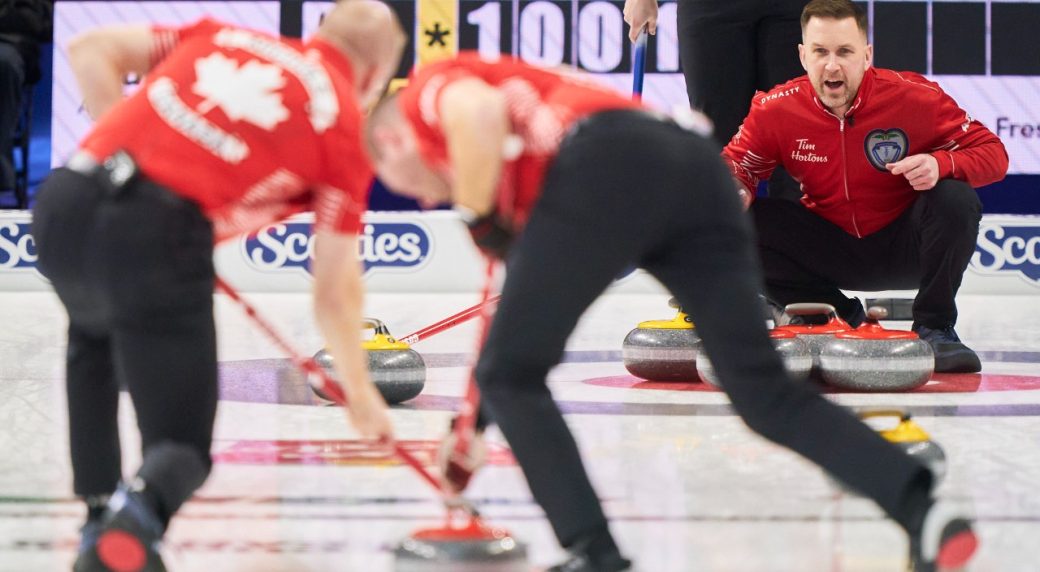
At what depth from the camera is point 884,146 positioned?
15.2 feet

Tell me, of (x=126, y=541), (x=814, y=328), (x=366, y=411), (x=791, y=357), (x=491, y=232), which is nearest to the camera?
(x=126, y=541)

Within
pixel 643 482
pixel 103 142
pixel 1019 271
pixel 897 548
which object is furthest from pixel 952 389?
pixel 1019 271

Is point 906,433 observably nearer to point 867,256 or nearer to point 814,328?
point 814,328

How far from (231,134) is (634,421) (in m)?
1.69

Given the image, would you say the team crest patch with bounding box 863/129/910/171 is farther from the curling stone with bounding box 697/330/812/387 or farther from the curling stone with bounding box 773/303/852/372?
the curling stone with bounding box 697/330/812/387

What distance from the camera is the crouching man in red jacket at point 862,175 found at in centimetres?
452

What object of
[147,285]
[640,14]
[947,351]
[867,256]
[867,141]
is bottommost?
[947,351]

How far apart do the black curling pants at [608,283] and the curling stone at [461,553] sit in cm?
12

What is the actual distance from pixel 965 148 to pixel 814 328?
0.80 metres

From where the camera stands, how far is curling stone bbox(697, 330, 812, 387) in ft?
13.3

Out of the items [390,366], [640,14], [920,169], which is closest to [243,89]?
[390,366]

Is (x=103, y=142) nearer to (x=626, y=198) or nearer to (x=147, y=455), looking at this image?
(x=147, y=455)

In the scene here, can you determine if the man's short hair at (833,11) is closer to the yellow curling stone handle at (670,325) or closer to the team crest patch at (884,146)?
the team crest patch at (884,146)

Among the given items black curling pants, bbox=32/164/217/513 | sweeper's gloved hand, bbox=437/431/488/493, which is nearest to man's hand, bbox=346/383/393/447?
sweeper's gloved hand, bbox=437/431/488/493
